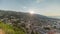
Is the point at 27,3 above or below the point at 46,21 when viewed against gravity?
above

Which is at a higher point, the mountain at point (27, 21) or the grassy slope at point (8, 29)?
the mountain at point (27, 21)

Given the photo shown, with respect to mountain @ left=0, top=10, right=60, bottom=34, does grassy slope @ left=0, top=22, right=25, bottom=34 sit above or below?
below

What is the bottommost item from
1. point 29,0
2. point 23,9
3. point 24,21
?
point 24,21

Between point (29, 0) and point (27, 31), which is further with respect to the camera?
point (29, 0)

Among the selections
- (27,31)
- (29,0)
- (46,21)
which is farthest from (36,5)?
(27,31)

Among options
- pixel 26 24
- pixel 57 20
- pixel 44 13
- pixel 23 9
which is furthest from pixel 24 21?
pixel 57 20

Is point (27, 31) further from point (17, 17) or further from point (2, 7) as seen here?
point (2, 7)

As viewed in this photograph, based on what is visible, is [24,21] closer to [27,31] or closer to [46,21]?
[27,31]
